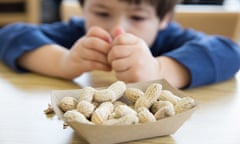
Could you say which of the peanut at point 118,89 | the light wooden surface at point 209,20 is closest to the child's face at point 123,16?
the light wooden surface at point 209,20

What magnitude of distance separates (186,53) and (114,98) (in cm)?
28

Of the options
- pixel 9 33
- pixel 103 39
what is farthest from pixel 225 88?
pixel 9 33

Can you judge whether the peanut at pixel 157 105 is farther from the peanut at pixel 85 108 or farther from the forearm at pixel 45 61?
the forearm at pixel 45 61

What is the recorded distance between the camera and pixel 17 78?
0.76m

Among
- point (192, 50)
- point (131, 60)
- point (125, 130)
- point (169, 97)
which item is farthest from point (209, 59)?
point (125, 130)

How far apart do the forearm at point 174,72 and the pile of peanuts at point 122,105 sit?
6.3 inches

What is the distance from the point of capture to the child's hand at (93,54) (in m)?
0.75

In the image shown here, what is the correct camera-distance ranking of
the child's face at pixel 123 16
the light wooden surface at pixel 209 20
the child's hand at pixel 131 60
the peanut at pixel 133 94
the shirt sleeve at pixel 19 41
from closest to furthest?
the peanut at pixel 133 94 < the child's hand at pixel 131 60 < the shirt sleeve at pixel 19 41 < the child's face at pixel 123 16 < the light wooden surface at pixel 209 20

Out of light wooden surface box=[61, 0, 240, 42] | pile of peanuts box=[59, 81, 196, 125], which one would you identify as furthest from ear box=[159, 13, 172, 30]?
pile of peanuts box=[59, 81, 196, 125]

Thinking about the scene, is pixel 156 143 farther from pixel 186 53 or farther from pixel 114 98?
pixel 186 53

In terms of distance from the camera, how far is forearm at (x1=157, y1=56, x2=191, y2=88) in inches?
29.0

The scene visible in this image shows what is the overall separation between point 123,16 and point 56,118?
0.43 metres

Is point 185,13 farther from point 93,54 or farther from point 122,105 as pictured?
point 122,105

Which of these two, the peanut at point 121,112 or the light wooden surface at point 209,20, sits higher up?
the light wooden surface at point 209,20
